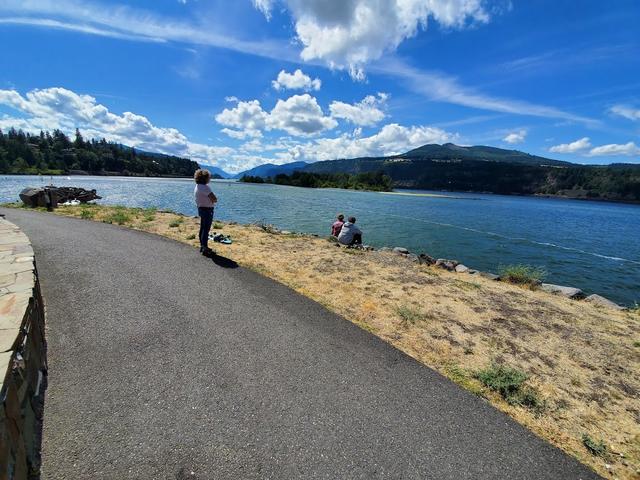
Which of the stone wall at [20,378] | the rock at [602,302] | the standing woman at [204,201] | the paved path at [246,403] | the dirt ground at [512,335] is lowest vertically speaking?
the rock at [602,302]

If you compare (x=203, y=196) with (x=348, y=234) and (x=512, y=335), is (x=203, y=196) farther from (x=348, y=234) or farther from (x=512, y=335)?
(x=512, y=335)

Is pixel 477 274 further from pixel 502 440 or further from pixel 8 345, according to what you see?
pixel 8 345

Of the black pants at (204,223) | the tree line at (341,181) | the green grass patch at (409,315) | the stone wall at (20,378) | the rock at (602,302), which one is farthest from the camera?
the tree line at (341,181)

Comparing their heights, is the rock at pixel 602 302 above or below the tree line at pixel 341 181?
below

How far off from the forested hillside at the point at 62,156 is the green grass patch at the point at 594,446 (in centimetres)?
16613

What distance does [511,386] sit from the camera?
15.0 ft

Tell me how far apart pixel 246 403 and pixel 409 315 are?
172 inches

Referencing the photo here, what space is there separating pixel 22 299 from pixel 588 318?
11.9 metres

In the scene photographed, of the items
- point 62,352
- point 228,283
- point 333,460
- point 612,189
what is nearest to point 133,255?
point 228,283

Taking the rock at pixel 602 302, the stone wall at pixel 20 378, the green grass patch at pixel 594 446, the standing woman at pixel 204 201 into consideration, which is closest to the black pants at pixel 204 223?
the standing woman at pixel 204 201

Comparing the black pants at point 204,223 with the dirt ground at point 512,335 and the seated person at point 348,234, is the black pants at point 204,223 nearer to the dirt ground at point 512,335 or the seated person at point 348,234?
the dirt ground at point 512,335

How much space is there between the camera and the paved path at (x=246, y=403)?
2.92m

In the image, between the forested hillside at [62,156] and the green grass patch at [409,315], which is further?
the forested hillside at [62,156]

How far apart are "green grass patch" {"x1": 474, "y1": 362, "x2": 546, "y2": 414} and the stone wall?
541 centimetres
